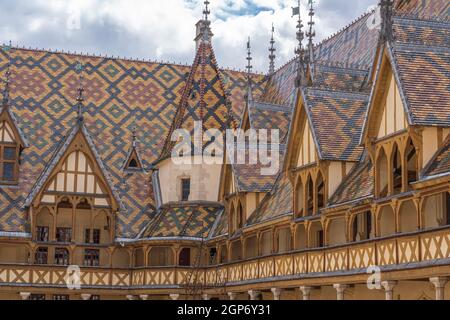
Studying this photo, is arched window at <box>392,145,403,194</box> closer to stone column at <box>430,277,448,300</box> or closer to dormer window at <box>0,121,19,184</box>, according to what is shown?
stone column at <box>430,277,448,300</box>

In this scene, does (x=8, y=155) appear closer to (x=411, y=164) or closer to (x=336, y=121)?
(x=336, y=121)

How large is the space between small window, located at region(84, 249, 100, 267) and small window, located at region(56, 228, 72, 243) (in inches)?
33.2

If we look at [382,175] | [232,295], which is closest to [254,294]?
[232,295]

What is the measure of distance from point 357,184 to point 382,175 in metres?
1.46

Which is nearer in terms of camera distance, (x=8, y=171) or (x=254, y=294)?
(x=254, y=294)

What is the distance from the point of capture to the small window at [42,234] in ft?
106

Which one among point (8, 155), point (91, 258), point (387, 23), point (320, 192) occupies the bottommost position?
point (91, 258)

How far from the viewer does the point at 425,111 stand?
61.5 feet

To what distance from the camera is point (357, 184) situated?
21.8 m

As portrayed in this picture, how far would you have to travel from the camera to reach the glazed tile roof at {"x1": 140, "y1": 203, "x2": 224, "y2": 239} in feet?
106

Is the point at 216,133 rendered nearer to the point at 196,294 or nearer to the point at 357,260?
the point at 196,294
